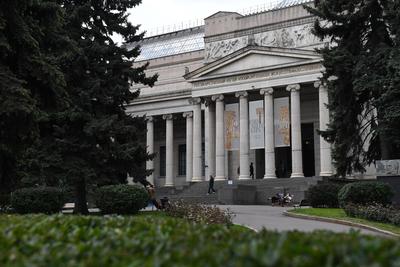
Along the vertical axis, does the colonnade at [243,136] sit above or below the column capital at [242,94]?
below

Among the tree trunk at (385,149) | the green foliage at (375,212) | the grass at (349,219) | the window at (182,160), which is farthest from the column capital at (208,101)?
the green foliage at (375,212)

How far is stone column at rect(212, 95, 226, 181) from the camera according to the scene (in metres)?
47.6

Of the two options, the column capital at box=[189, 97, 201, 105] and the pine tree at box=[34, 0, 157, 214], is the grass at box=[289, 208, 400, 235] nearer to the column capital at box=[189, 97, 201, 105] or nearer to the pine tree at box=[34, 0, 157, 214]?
the pine tree at box=[34, 0, 157, 214]

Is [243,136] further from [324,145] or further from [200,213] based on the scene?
[200,213]

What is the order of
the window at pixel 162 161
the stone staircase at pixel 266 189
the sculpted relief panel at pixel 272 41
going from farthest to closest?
the window at pixel 162 161 → the sculpted relief panel at pixel 272 41 → the stone staircase at pixel 266 189

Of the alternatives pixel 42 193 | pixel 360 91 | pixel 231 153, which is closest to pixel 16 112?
pixel 42 193

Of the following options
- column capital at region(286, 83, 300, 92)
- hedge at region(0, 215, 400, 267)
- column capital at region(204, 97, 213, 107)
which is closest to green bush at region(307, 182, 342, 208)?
column capital at region(286, 83, 300, 92)

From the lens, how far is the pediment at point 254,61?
4412 centimetres

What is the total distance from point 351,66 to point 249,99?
879 inches

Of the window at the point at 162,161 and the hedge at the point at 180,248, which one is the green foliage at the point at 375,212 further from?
the window at the point at 162,161

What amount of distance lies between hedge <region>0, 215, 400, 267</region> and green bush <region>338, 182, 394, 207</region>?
17.1 m

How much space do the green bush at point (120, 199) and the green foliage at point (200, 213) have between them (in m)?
1.37

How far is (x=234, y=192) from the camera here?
3803 centimetres

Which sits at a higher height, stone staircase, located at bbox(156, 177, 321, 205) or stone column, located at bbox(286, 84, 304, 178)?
stone column, located at bbox(286, 84, 304, 178)
